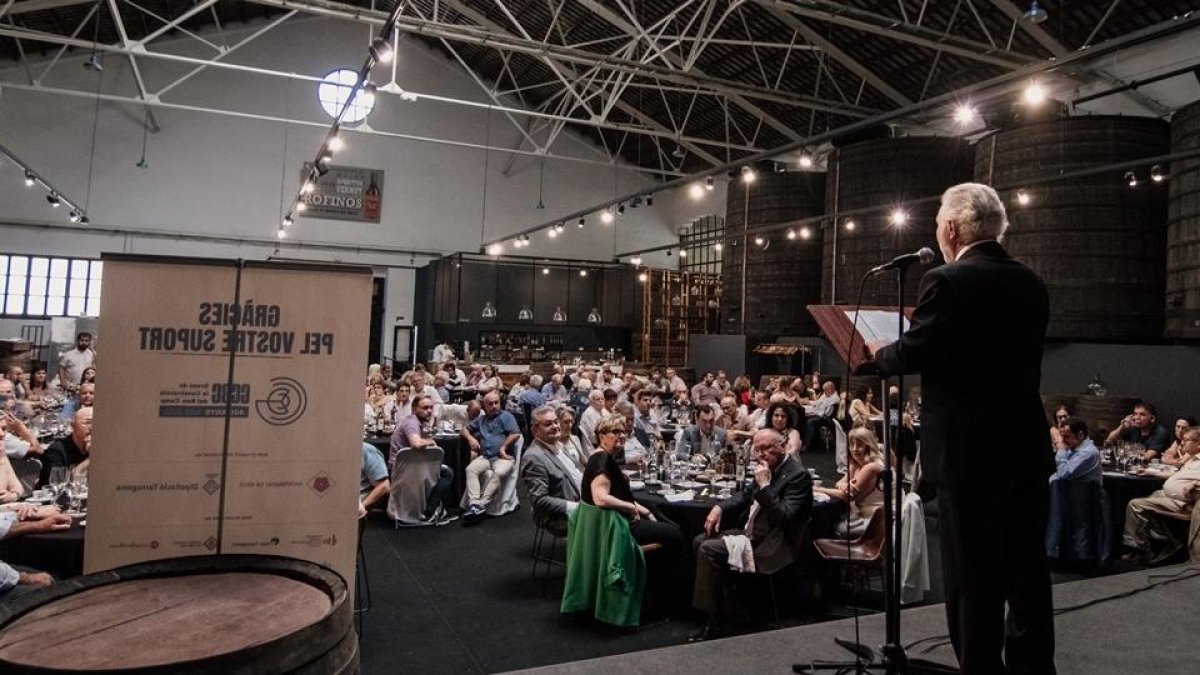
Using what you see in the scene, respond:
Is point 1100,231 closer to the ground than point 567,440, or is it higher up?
higher up

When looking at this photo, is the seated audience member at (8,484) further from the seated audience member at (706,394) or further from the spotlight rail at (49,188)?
the spotlight rail at (49,188)

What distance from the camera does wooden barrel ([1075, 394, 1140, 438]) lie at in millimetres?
8039

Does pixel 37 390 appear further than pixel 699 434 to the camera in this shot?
Yes

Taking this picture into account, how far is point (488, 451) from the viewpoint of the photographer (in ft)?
22.3

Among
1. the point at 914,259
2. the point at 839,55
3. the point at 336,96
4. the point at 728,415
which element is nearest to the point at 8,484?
the point at 914,259

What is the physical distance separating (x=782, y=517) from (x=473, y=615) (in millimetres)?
1885

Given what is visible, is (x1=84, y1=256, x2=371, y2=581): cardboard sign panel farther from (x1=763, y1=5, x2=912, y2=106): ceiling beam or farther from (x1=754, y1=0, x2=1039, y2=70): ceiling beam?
(x1=763, y1=5, x2=912, y2=106): ceiling beam

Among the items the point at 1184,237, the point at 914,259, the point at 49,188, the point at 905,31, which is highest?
the point at 905,31

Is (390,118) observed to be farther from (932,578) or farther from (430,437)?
(932,578)

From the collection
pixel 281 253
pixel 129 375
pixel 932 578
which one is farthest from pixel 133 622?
pixel 281 253

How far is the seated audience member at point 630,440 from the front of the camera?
5.74 metres

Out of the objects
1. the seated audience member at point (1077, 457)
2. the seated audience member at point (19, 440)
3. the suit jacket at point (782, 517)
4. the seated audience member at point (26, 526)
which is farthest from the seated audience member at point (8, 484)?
the seated audience member at point (1077, 457)

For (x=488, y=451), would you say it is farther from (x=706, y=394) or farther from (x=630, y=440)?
(x=706, y=394)

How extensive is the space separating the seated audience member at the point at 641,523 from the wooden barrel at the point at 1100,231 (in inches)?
265
